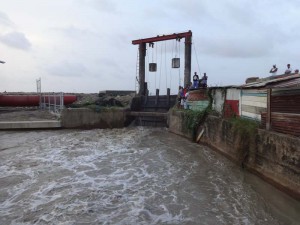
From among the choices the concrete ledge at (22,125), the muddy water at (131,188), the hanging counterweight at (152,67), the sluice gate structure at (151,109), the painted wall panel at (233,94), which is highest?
the hanging counterweight at (152,67)

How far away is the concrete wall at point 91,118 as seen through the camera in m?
18.4

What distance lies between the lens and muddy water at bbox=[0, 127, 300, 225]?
20.4 feet

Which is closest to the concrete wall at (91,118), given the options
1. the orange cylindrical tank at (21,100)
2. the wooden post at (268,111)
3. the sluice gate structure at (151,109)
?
the sluice gate structure at (151,109)

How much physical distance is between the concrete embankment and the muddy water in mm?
257

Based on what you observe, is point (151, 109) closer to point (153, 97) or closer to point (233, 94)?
point (153, 97)

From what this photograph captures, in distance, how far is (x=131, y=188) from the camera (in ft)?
25.8

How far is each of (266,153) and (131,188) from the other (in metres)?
3.44

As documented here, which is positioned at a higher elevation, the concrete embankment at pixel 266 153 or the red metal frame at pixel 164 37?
the red metal frame at pixel 164 37

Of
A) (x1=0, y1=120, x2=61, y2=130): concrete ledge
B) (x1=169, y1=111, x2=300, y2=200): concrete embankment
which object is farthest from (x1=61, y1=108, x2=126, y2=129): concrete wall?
(x1=169, y1=111, x2=300, y2=200): concrete embankment

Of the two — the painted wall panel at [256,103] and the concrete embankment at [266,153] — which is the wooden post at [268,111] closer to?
the concrete embankment at [266,153]

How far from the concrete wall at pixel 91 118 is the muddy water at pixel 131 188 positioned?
17.3 feet

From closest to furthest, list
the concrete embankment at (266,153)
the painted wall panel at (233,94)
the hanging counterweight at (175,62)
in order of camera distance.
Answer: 1. the concrete embankment at (266,153)
2. the painted wall panel at (233,94)
3. the hanging counterweight at (175,62)

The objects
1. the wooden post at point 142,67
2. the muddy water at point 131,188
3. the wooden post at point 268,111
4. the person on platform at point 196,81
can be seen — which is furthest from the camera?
the wooden post at point 142,67

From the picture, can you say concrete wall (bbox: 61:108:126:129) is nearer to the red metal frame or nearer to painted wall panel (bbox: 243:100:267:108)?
the red metal frame
